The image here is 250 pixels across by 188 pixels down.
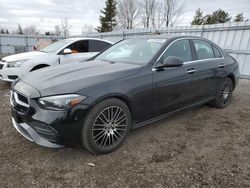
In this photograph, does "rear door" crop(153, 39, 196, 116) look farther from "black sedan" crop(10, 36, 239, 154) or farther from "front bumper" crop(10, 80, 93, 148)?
"front bumper" crop(10, 80, 93, 148)

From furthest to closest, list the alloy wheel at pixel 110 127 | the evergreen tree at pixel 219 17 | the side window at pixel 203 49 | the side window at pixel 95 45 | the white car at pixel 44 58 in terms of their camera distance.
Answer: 1. the evergreen tree at pixel 219 17
2. the side window at pixel 95 45
3. the white car at pixel 44 58
4. the side window at pixel 203 49
5. the alloy wheel at pixel 110 127

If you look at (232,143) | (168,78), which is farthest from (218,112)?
(168,78)

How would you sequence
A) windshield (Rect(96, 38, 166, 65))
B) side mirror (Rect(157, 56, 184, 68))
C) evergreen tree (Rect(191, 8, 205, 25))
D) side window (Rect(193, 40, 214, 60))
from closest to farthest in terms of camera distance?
side mirror (Rect(157, 56, 184, 68))
windshield (Rect(96, 38, 166, 65))
side window (Rect(193, 40, 214, 60))
evergreen tree (Rect(191, 8, 205, 25))

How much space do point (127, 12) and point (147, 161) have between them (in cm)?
4014

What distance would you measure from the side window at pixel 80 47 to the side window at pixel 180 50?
3.81 meters

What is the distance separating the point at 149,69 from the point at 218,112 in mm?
2296

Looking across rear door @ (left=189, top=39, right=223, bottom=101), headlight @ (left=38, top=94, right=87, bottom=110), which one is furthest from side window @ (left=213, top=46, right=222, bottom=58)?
headlight @ (left=38, top=94, right=87, bottom=110)

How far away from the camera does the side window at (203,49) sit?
375 cm

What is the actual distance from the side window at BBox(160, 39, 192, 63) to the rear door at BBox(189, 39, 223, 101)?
0.17 metres

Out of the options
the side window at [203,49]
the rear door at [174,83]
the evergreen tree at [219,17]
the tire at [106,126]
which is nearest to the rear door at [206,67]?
the side window at [203,49]

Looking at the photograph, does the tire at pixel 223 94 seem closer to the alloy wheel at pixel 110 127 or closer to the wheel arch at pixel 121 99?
the wheel arch at pixel 121 99

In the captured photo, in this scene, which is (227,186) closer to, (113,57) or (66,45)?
(113,57)

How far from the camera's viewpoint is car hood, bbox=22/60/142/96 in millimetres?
2332

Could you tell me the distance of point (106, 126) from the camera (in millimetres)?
2576
